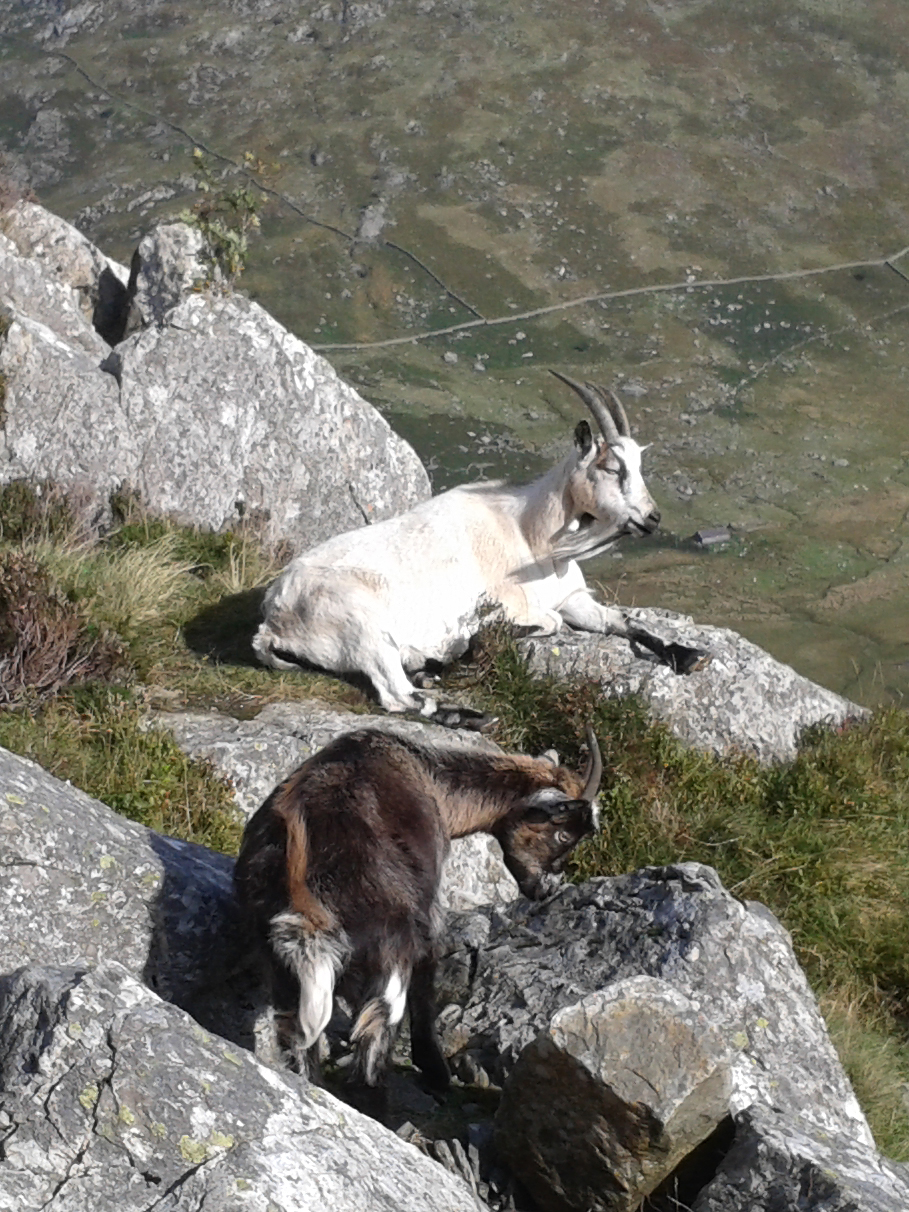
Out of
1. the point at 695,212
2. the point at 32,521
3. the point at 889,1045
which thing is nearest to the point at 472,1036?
the point at 889,1045

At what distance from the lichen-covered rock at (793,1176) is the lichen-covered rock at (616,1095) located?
14 cm

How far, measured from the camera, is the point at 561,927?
217 inches

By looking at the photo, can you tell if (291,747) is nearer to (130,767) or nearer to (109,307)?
(130,767)

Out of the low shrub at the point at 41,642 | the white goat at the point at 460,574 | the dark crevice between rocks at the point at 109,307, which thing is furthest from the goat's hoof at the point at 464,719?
the dark crevice between rocks at the point at 109,307

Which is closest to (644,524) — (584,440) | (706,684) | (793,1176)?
(584,440)

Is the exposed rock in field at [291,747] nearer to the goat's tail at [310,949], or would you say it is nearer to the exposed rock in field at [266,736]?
the exposed rock in field at [266,736]

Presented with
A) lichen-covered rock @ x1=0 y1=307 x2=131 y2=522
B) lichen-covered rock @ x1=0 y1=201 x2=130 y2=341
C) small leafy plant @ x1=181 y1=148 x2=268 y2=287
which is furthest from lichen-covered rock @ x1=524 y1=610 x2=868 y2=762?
lichen-covered rock @ x1=0 y1=201 x2=130 y2=341

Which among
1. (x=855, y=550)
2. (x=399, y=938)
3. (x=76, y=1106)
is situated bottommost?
(x=855, y=550)

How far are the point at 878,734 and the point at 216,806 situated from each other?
511 cm

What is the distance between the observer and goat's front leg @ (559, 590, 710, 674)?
9.36m

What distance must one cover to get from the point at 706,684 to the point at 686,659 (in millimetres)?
223

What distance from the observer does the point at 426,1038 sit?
4918mm

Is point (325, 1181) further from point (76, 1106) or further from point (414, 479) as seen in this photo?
point (414, 479)

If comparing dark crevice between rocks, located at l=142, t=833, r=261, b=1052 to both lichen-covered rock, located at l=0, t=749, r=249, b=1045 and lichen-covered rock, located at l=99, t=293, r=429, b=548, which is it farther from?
lichen-covered rock, located at l=99, t=293, r=429, b=548
